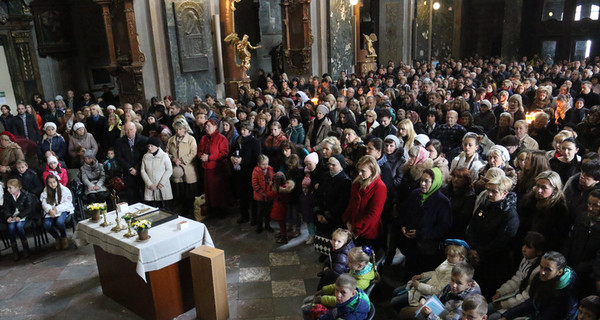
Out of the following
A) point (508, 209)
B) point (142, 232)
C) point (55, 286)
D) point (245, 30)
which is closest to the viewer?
point (508, 209)

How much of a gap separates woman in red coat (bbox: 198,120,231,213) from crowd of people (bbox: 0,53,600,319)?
2cm

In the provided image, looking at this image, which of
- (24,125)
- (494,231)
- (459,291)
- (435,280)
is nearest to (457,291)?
(459,291)

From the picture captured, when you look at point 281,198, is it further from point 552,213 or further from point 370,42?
point 370,42

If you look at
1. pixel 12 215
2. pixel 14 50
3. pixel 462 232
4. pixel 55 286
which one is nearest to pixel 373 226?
pixel 462 232

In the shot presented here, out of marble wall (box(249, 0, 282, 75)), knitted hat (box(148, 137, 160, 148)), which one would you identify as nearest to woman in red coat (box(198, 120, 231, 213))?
knitted hat (box(148, 137, 160, 148))

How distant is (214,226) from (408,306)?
411cm

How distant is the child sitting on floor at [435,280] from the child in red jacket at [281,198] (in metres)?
2.39

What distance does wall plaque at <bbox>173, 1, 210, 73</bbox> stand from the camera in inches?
531

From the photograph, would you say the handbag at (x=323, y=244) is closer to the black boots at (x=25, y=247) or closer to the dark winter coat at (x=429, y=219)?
the dark winter coat at (x=429, y=219)

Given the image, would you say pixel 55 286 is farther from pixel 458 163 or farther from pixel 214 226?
pixel 458 163

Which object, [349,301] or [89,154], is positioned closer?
[349,301]

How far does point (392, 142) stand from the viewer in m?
6.24

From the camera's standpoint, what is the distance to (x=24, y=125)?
1049 cm

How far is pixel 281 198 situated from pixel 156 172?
212cm
